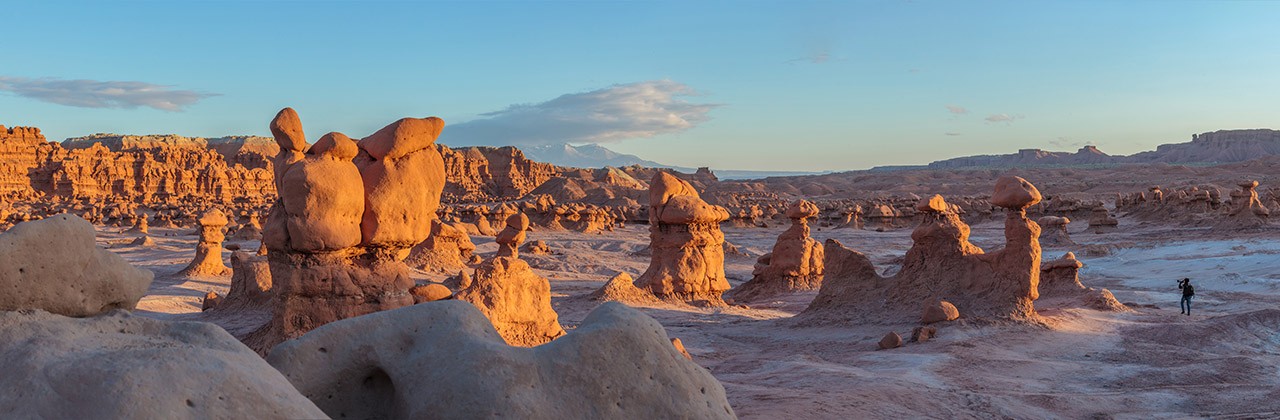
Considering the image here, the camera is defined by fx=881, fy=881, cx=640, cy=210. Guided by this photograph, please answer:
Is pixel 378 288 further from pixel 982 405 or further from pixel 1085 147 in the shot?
pixel 1085 147

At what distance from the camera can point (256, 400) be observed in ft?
9.74

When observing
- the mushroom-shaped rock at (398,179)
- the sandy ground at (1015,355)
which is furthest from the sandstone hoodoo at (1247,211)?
the mushroom-shaped rock at (398,179)

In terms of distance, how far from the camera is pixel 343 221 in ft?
29.1

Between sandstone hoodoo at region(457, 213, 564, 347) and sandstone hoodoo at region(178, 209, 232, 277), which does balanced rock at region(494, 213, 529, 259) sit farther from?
sandstone hoodoo at region(457, 213, 564, 347)

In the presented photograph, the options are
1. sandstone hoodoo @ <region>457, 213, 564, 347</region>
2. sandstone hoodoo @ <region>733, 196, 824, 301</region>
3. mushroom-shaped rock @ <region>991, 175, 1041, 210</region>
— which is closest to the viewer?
→ sandstone hoodoo @ <region>457, 213, 564, 347</region>

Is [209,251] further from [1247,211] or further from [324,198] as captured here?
[1247,211]

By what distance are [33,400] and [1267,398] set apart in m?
9.52

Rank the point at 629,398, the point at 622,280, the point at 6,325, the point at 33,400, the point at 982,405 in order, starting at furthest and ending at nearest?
1. the point at 622,280
2. the point at 982,405
3. the point at 629,398
4. the point at 6,325
5. the point at 33,400

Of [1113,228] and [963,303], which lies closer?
[963,303]

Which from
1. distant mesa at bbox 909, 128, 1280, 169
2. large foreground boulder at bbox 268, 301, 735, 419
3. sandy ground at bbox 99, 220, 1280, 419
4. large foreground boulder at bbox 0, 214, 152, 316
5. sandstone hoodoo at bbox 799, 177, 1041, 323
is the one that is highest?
distant mesa at bbox 909, 128, 1280, 169

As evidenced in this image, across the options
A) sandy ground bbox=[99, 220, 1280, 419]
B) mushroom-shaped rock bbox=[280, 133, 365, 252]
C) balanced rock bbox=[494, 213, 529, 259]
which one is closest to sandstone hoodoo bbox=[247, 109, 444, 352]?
mushroom-shaped rock bbox=[280, 133, 365, 252]

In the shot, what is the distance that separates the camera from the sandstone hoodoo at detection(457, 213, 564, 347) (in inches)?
379

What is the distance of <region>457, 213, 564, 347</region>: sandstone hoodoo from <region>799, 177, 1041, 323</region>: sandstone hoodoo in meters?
5.94

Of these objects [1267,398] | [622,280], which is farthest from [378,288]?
[1267,398]
